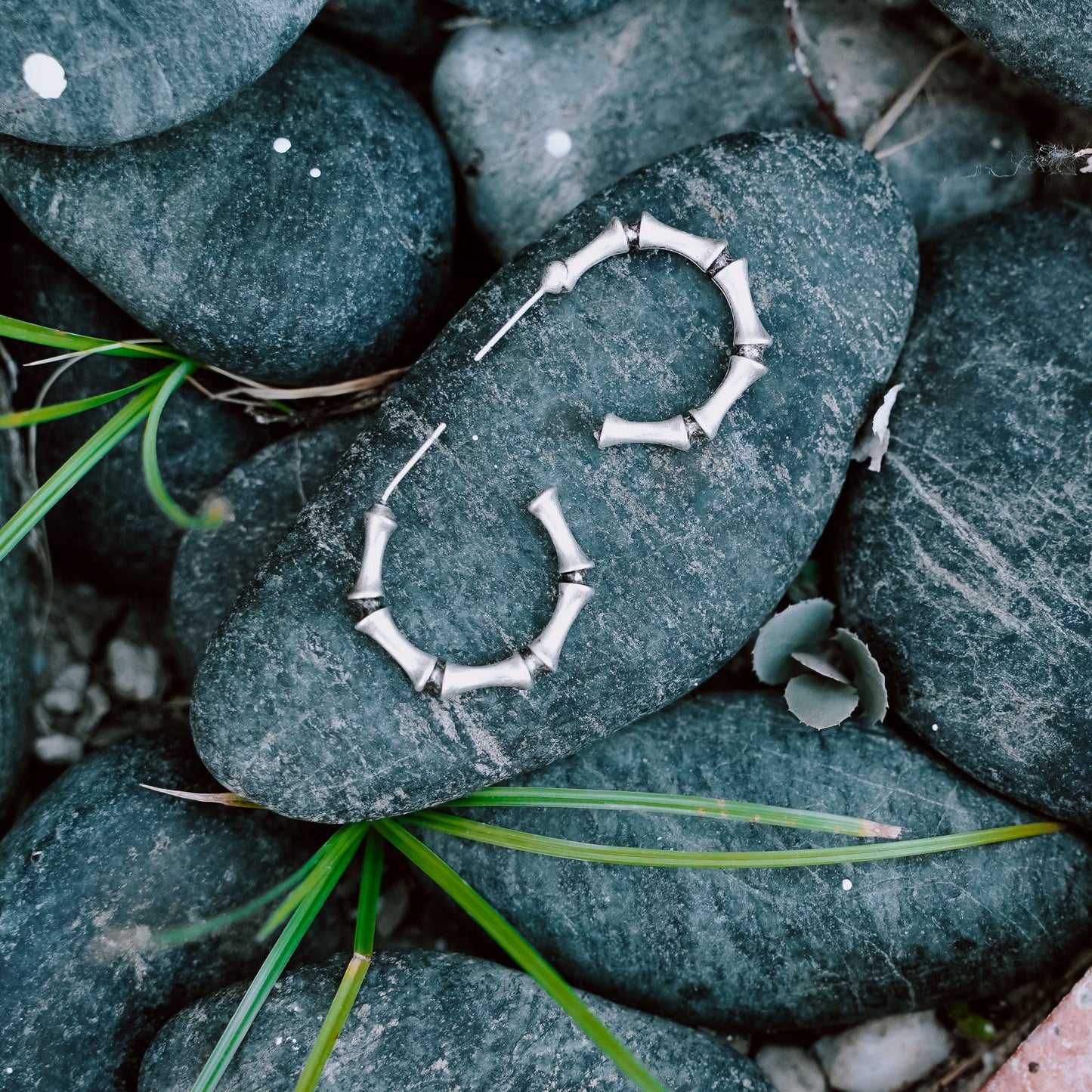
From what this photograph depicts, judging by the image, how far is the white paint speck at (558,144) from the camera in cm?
164

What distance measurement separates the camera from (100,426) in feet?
5.51

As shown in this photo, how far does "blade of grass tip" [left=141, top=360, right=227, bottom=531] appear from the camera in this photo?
130cm

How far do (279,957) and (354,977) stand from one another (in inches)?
4.1

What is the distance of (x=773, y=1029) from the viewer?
4.95 ft

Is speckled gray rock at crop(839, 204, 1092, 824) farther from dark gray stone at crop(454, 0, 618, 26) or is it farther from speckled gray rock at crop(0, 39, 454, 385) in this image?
speckled gray rock at crop(0, 39, 454, 385)

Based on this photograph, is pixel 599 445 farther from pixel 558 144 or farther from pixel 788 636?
pixel 558 144

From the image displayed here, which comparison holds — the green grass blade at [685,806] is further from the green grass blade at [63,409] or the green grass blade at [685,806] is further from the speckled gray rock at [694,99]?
the speckled gray rock at [694,99]

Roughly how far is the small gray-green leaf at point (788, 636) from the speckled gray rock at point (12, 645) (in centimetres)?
113

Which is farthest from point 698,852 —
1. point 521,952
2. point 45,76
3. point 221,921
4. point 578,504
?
point 45,76

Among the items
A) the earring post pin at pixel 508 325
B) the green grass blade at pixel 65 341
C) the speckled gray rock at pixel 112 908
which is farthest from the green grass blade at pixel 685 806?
the green grass blade at pixel 65 341

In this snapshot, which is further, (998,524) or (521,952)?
(998,524)

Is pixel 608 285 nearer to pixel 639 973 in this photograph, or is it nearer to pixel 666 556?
pixel 666 556

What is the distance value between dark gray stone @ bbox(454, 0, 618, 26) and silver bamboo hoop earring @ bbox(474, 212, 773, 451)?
417 mm

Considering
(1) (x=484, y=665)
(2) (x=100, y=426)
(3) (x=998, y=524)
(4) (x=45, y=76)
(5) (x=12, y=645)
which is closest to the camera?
(4) (x=45, y=76)
